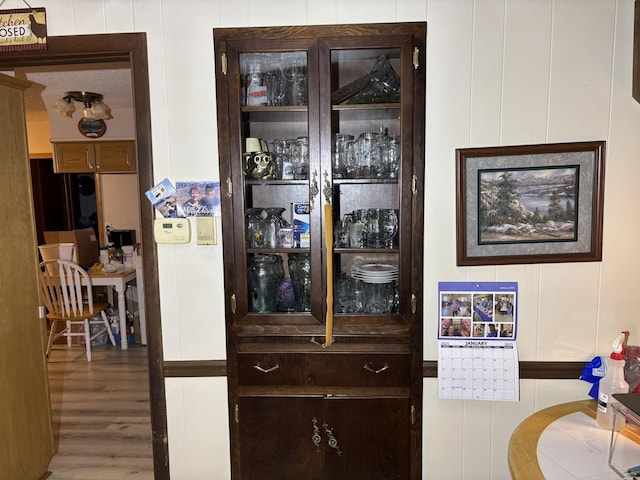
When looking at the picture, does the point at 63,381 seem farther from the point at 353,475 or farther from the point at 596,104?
the point at 596,104

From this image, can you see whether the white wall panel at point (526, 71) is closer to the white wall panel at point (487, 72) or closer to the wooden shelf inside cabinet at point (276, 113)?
the white wall panel at point (487, 72)

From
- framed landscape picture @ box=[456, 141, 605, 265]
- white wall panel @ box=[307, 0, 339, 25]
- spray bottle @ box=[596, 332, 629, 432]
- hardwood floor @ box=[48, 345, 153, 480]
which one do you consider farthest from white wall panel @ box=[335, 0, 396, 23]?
hardwood floor @ box=[48, 345, 153, 480]

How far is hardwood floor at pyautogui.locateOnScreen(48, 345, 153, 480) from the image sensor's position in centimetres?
240

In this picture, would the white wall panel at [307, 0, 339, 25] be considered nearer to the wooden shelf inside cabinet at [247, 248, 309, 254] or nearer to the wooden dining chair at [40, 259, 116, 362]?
the wooden shelf inside cabinet at [247, 248, 309, 254]

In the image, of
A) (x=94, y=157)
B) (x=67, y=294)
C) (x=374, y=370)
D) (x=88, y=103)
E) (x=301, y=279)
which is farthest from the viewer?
(x=94, y=157)

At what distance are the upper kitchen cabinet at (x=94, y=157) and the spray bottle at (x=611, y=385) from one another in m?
4.66

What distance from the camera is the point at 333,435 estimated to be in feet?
5.94

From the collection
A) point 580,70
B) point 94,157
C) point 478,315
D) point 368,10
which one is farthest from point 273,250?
point 94,157

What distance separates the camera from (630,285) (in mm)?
1809

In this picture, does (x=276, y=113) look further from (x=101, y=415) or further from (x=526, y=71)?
(x=101, y=415)

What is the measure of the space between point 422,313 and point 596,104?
108cm

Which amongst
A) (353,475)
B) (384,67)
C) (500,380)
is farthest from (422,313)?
(384,67)

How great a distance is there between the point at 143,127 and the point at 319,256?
0.89 m

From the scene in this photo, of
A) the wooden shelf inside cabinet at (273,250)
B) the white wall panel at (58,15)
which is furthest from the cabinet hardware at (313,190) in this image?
the white wall panel at (58,15)
